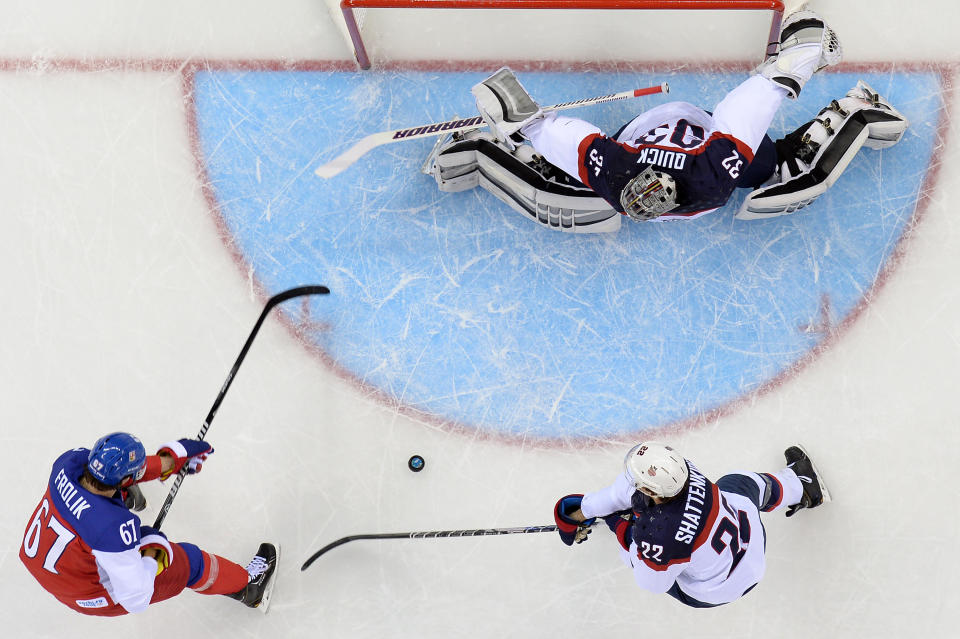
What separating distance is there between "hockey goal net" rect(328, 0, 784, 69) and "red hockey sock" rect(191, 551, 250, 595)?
2219mm

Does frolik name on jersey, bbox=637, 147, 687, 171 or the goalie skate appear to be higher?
the goalie skate

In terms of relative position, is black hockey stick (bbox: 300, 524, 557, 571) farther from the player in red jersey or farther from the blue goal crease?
the player in red jersey

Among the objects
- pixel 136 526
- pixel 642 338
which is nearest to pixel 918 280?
pixel 642 338

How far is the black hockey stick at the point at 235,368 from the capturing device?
324 cm

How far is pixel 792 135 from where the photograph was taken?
349cm

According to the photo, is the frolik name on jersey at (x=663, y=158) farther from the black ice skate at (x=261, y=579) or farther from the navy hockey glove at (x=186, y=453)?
the black ice skate at (x=261, y=579)

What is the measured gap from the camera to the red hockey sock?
3.12 metres

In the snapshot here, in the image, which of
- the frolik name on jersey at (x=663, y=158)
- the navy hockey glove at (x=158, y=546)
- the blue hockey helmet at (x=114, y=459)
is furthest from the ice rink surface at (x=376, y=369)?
the blue hockey helmet at (x=114, y=459)

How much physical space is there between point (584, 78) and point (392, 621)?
2.50 metres

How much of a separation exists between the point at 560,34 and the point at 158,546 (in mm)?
2722

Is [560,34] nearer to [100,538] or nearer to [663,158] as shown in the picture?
[663,158]

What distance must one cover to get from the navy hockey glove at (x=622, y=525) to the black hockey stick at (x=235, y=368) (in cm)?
157

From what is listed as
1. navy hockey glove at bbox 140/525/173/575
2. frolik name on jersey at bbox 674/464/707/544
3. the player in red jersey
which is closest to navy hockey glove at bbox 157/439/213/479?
the player in red jersey

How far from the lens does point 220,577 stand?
10.4 ft
